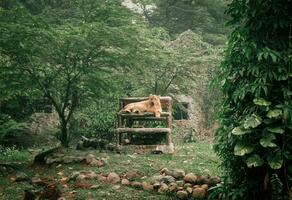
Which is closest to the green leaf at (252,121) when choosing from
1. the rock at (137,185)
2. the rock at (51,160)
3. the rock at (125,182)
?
the rock at (137,185)

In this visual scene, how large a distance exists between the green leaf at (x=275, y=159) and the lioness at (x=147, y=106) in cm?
729

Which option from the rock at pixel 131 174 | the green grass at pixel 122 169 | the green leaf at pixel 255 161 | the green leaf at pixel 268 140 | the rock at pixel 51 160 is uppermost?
the green leaf at pixel 268 140

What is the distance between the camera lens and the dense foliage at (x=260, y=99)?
183 inches

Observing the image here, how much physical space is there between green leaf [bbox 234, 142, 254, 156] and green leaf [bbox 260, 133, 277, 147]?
0.22 m

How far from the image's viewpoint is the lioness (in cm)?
1196

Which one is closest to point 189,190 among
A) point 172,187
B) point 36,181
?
point 172,187

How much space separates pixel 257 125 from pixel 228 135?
0.49 meters

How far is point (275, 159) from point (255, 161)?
23cm

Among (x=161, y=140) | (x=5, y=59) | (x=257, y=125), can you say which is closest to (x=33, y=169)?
(x=5, y=59)

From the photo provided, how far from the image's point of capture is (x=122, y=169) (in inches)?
343

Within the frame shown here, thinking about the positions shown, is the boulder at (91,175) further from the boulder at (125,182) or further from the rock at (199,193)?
the rock at (199,193)

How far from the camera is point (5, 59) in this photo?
11.2 metres

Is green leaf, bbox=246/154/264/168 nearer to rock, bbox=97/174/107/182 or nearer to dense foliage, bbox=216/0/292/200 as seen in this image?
dense foliage, bbox=216/0/292/200

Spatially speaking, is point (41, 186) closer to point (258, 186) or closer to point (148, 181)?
point (148, 181)
